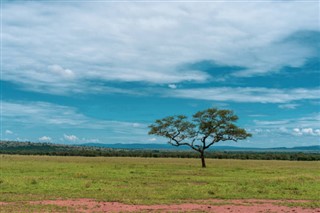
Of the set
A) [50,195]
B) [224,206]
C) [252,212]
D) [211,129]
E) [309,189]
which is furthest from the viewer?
[211,129]

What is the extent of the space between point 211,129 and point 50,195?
42.7 meters

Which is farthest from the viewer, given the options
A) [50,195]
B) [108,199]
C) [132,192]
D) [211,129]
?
[211,129]

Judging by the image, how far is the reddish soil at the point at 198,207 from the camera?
1898 centimetres

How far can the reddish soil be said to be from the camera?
1898 centimetres

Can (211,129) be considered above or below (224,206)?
above

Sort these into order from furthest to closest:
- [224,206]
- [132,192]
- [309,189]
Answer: [309,189] < [132,192] < [224,206]

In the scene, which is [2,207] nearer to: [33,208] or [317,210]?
[33,208]

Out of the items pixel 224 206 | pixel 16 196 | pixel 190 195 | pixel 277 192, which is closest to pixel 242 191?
pixel 277 192

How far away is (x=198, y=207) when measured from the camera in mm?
19766

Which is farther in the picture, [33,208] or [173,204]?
[173,204]

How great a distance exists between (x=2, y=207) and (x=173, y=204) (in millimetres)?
8563

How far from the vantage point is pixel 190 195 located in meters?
24.1

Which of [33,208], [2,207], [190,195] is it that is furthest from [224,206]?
[2,207]

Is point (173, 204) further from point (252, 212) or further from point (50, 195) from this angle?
point (50, 195)
